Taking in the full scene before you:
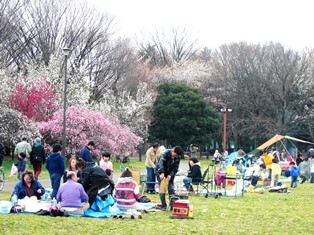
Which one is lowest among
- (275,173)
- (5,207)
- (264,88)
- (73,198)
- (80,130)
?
(5,207)

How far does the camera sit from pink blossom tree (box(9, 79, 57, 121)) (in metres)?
36.0

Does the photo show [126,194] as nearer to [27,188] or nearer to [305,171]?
[27,188]

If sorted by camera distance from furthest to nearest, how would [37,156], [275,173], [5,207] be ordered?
[275,173]
[37,156]
[5,207]

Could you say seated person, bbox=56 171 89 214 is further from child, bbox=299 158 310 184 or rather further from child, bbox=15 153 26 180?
child, bbox=299 158 310 184

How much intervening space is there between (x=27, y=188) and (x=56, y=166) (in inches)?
85.1

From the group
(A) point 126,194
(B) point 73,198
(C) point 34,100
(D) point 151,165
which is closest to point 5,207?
(B) point 73,198

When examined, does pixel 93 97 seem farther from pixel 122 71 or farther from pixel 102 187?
pixel 102 187

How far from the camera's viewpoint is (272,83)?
183ft

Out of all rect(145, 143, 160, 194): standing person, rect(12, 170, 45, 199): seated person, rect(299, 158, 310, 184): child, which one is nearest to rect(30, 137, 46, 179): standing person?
rect(145, 143, 160, 194): standing person

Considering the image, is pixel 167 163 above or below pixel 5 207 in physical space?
above

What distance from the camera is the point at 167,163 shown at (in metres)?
13.5

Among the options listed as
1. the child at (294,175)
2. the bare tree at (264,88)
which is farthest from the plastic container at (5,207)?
the bare tree at (264,88)

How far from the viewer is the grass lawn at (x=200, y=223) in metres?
10.1

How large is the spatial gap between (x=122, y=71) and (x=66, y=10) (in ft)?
26.6
